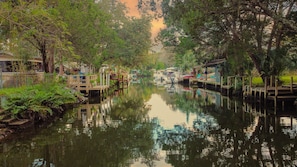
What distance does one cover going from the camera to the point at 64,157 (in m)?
8.80

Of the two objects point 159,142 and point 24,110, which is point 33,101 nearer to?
point 24,110

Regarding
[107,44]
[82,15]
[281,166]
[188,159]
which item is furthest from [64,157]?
[107,44]

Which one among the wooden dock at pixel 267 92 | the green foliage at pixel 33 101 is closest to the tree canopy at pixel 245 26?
the wooden dock at pixel 267 92

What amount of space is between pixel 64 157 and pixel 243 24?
1776cm

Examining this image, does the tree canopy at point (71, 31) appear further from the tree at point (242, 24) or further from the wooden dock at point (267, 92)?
the wooden dock at point (267, 92)

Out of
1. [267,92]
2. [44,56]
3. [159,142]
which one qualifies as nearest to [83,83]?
[44,56]

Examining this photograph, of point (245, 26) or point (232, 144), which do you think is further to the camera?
point (245, 26)

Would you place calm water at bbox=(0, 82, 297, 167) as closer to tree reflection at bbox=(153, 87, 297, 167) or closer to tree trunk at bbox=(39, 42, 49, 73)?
tree reflection at bbox=(153, 87, 297, 167)

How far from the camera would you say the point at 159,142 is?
10.5 meters

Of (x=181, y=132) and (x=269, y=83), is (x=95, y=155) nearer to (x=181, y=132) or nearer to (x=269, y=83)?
(x=181, y=132)

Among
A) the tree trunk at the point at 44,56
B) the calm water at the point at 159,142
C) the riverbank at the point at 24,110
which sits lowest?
the calm water at the point at 159,142

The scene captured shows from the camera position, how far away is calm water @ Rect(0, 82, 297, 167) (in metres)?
8.38

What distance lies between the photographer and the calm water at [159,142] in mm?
8375

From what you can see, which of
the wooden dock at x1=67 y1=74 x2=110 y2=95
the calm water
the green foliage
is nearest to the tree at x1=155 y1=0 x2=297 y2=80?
the calm water
